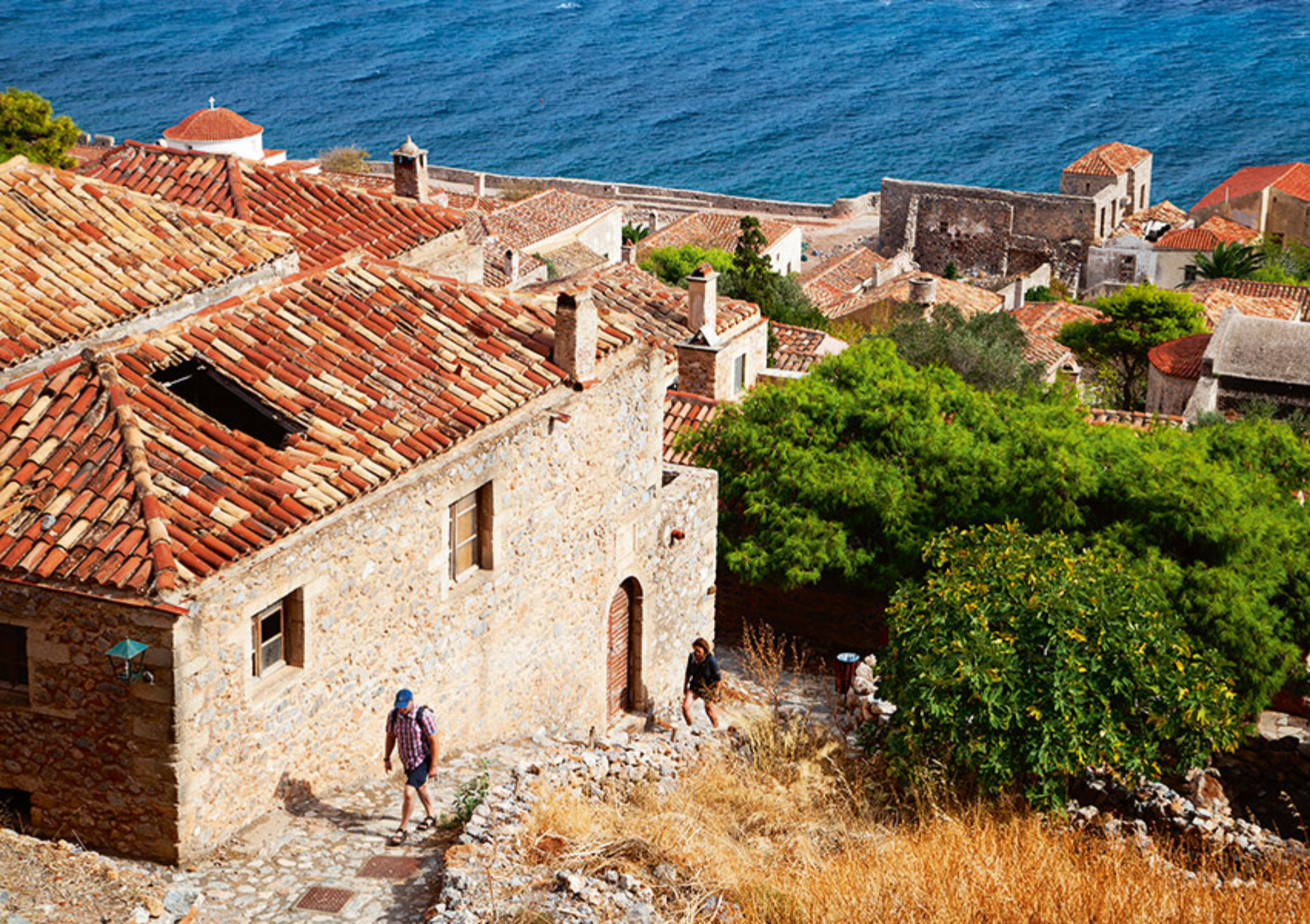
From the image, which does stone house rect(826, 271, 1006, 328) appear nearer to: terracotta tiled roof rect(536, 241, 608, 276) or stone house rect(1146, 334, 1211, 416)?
stone house rect(1146, 334, 1211, 416)

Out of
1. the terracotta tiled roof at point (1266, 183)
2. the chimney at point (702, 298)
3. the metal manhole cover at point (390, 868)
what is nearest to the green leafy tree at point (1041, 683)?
the metal manhole cover at point (390, 868)

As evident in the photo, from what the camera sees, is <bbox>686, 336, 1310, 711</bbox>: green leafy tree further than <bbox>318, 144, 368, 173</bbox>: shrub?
No

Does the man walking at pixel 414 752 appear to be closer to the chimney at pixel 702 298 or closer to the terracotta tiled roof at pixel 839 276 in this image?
the chimney at pixel 702 298

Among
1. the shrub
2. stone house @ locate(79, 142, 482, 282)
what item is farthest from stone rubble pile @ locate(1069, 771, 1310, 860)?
the shrub

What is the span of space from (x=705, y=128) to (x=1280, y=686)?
4689 inches

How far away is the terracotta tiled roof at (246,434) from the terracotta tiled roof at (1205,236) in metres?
74.7

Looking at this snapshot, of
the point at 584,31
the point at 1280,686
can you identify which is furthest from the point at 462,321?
the point at 584,31

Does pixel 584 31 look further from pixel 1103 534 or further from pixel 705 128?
pixel 1103 534

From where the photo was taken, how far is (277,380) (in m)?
16.0

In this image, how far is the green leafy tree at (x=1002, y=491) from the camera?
74.9ft

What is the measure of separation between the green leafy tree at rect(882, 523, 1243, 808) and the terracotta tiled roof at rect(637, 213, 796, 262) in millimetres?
60919

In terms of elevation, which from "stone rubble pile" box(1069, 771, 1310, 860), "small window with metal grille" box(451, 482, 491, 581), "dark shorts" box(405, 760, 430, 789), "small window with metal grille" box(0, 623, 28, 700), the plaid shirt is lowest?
"stone rubble pile" box(1069, 771, 1310, 860)

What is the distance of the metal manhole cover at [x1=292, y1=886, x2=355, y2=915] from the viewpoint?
13.0m

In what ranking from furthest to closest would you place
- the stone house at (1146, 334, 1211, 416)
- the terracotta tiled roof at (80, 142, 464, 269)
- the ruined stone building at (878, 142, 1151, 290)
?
the ruined stone building at (878, 142, 1151, 290), the stone house at (1146, 334, 1211, 416), the terracotta tiled roof at (80, 142, 464, 269)
